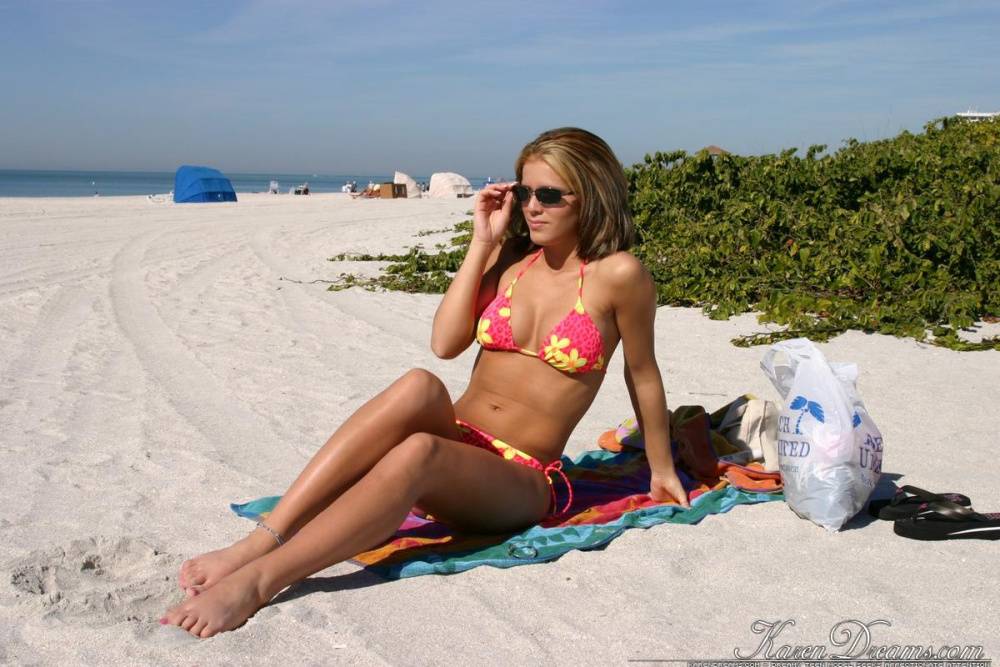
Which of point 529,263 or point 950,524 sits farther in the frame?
point 529,263

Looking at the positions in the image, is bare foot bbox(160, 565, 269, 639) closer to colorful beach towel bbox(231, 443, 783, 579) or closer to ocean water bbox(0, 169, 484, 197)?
colorful beach towel bbox(231, 443, 783, 579)

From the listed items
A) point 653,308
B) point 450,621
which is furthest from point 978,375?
point 450,621

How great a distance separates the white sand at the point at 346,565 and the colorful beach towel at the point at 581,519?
0.18 feet

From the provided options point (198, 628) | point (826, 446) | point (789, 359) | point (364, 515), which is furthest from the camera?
point (789, 359)

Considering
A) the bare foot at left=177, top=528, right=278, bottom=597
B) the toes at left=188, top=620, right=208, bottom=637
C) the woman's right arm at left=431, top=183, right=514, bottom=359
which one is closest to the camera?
the toes at left=188, top=620, right=208, bottom=637

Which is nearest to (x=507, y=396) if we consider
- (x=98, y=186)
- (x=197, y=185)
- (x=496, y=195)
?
(x=496, y=195)

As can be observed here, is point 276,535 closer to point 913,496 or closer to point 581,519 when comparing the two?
point 581,519

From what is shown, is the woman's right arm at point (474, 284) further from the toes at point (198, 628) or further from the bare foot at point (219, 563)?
the toes at point (198, 628)

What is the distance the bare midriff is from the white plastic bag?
801 mm

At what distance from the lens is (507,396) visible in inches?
136

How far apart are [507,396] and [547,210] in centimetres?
70

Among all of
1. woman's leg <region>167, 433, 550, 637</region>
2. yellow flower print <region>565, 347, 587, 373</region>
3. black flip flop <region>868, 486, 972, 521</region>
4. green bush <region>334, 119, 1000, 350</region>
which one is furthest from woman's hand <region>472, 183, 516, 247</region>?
green bush <region>334, 119, 1000, 350</region>

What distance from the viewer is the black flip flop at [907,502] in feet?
11.5

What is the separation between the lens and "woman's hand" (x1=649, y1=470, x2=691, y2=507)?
3.63 meters
